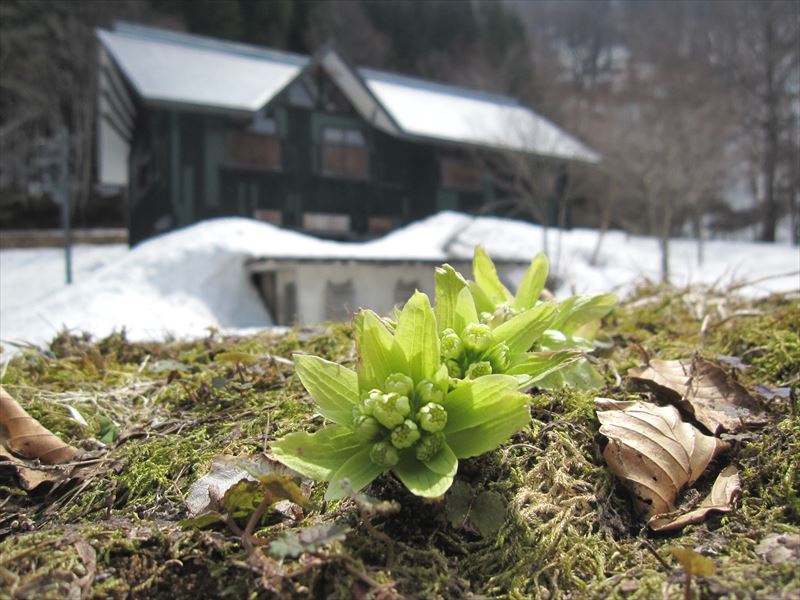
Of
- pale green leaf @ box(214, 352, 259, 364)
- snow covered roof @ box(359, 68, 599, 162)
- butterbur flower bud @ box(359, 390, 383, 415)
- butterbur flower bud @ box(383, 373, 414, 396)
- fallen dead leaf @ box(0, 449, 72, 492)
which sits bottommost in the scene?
fallen dead leaf @ box(0, 449, 72, 492)

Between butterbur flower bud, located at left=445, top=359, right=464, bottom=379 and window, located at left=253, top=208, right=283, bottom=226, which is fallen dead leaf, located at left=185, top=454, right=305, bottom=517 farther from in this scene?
window, located at left=253, top=208, right=283, bottom=226

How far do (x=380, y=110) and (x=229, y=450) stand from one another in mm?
10742

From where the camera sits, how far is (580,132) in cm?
1500

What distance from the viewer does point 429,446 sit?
714 millimetres

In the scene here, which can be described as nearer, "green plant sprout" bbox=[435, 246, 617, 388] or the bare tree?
"green plant sprout" bbox=[435, 246, 617, 388]

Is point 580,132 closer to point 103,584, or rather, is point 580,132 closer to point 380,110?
point 380,110

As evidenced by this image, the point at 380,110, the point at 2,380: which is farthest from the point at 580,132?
the point at 2,380

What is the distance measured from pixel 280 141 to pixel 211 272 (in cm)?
586

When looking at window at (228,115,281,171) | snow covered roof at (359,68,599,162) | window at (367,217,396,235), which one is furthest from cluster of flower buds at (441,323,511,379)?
window at (367,217,396,235)

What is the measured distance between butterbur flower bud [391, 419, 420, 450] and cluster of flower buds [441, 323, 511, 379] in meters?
0.16

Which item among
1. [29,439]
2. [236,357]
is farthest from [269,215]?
[29,439]

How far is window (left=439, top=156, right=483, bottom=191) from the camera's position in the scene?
12.1 m

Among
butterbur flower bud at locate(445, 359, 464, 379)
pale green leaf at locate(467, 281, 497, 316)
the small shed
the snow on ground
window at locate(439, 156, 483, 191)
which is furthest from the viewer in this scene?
window at locate(439, 156, 483, 191)

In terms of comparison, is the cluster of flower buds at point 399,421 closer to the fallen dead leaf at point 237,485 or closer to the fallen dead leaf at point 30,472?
the fallen dead leaf at point 237,485
